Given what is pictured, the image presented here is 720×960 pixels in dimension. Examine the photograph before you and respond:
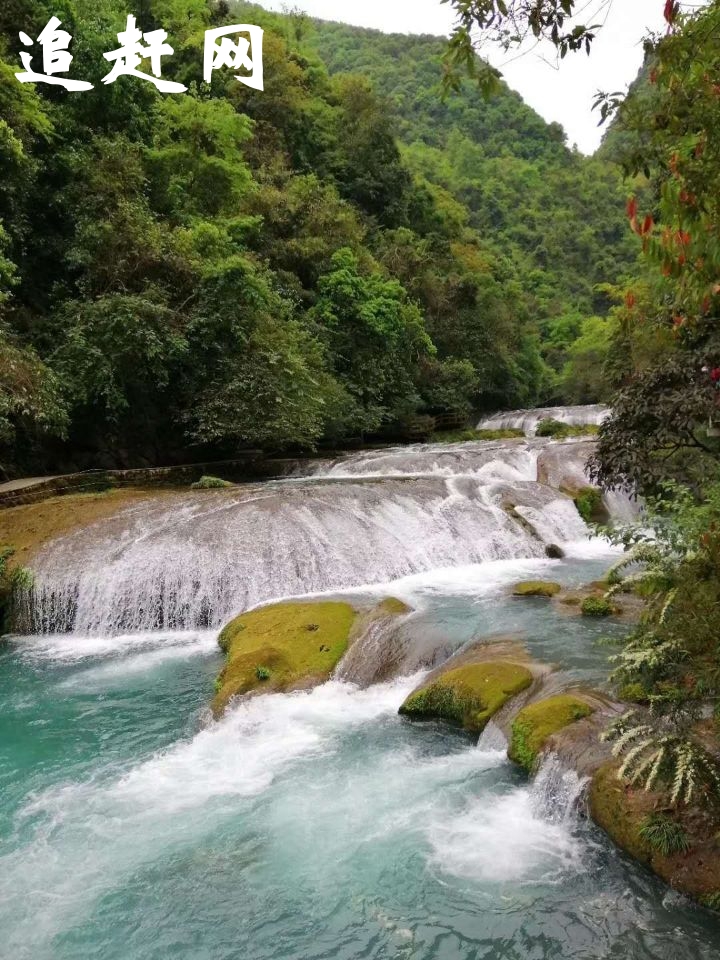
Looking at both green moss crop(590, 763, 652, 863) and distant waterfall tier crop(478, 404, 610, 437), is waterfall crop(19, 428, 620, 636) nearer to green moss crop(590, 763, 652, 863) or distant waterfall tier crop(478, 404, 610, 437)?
green moss crop(590, 763, 652, 863)

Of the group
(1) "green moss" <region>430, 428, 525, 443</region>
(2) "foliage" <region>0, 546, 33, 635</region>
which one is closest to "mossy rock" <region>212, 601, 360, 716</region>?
(2) "foliage" <region>0, 546, 33, 635</region>

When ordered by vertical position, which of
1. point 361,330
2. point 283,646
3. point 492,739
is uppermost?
point 361,330

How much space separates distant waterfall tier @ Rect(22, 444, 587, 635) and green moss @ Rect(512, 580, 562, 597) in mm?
2157

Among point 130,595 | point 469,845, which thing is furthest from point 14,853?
point 130,595

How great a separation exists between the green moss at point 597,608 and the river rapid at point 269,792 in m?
0.28

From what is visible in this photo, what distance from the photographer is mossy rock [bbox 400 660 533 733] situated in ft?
20.1

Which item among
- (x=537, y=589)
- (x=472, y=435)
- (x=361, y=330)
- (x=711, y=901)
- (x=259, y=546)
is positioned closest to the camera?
(x=711, y=901)

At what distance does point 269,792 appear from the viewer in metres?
5.48

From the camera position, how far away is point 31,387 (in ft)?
42.4

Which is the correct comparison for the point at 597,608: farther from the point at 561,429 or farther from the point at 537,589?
the point at 561,429

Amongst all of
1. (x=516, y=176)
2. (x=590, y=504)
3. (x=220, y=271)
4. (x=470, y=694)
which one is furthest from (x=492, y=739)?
(x=516, y=176)

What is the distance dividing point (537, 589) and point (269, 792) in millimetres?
4986

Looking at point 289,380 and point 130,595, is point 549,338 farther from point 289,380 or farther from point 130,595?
point 130,595

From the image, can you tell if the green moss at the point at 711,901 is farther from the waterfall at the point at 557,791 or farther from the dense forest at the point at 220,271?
the dense forest at the point at 220,271
